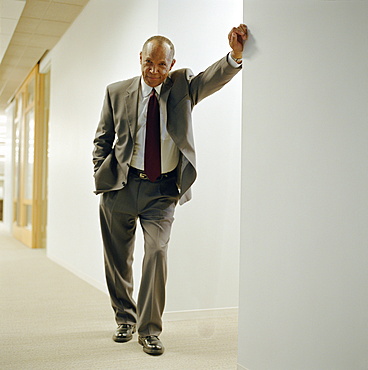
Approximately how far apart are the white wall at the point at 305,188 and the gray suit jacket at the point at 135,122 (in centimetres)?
51

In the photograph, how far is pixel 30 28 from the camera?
6.89 meters

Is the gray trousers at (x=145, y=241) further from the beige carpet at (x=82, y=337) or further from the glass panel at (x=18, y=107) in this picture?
the glass panel at (x=18, y=107)

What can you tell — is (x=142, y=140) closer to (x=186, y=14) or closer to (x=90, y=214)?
(x=186, y=14)

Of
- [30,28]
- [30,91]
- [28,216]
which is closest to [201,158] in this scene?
[30,28]

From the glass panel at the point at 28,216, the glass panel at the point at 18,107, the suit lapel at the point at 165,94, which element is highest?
the glass panel at the point at 18,107

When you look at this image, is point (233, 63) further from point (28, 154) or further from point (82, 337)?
point (28, 154)

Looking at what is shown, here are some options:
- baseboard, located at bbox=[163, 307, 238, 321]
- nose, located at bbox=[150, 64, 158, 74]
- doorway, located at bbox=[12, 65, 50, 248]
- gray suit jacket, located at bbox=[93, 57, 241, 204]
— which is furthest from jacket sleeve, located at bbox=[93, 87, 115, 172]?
doorway, located at bbox=[12, 65, 50, 248]

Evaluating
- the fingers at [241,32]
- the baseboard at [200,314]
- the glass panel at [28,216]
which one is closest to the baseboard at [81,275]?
the baseboard at [200,314]

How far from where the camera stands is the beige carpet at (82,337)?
2865 millimetres

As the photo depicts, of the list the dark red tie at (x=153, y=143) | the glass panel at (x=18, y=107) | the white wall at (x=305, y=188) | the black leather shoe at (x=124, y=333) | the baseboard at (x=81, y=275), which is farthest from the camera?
the glass panel at (x=18, y=107)

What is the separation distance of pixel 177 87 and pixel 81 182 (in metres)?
3.22

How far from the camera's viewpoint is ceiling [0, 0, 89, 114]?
596cm

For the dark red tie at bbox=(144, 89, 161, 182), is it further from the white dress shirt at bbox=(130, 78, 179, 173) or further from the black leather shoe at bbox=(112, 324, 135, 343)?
the black leather shoe at bbox=(112, 324, 135, 343)

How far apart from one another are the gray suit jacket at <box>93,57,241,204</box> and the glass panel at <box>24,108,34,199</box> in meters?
6.65
